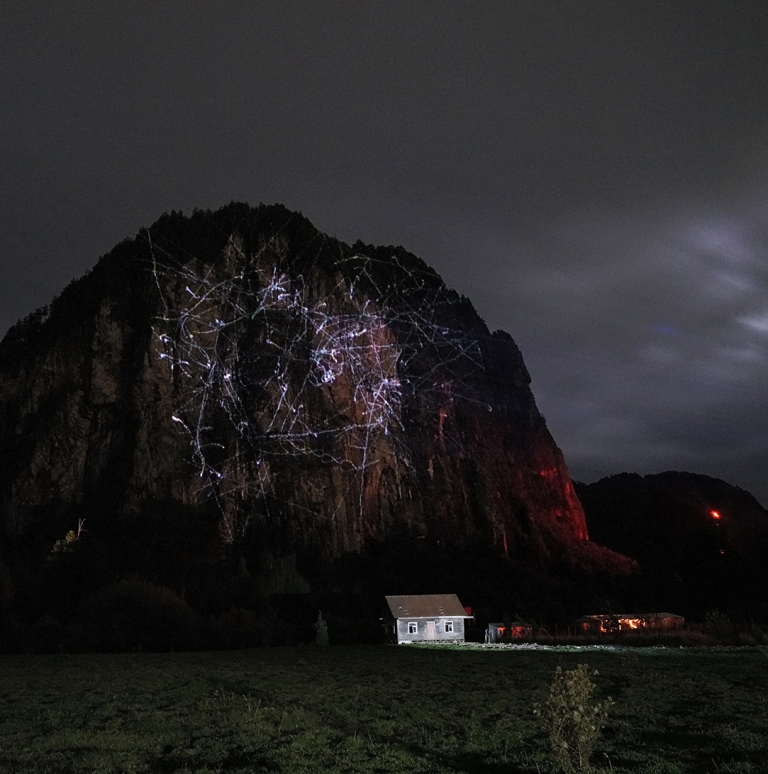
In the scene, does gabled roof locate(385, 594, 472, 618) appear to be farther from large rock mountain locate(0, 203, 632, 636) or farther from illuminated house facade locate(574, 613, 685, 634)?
large rock mountain locate(0, 203, 632, 636)

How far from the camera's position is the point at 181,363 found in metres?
72.9

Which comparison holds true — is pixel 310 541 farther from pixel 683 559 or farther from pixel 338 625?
pixel 683 559

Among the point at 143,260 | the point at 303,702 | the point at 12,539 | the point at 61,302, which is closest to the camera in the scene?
the point at 303,702

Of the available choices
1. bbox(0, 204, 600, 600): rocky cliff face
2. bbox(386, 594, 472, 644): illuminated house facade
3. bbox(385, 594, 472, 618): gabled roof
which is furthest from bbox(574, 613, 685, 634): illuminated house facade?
bbox(0, 204, 600, 600): rocky cliff face

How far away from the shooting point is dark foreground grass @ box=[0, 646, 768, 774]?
10141 millimetres

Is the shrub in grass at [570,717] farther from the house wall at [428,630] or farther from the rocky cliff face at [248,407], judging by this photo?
the rocky cliff face at [248,407]

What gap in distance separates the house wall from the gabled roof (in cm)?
30

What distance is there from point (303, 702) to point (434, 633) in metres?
33.4

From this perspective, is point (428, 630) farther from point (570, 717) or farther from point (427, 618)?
point (570, 717)

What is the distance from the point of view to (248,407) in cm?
7325

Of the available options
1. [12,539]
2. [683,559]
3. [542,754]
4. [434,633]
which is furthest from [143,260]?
[542,754]

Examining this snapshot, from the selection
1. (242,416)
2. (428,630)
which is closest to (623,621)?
(428,630)

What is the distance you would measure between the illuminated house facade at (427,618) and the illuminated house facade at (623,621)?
294 inches

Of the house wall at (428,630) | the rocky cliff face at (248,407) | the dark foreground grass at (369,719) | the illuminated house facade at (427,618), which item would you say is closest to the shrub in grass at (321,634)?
the illuminated house facade at (427,618)
